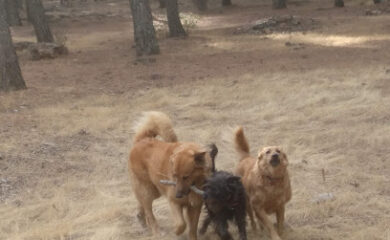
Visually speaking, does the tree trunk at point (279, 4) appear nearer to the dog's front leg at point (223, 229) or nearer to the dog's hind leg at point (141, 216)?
the dog's hind leg at point (141, 216)

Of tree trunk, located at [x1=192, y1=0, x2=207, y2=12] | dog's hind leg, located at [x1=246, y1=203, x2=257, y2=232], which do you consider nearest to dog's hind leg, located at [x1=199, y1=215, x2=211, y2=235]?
dog's hind leg, located at [x1=246, y1=203, x2=257, y2=232]

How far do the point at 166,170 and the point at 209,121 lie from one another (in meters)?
4.81

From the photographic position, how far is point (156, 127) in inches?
217

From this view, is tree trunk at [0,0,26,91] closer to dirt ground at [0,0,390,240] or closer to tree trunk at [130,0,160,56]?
dirt ground at [0,0,390,240]

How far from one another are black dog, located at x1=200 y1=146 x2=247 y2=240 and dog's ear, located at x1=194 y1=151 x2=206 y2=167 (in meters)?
0.15

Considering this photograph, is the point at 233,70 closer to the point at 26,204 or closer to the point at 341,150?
the point at 341,150

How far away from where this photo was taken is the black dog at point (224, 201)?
4.46 metres

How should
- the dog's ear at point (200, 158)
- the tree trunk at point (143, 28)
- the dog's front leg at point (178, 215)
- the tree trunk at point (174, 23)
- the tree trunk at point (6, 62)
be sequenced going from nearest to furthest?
the dog's ear at point (200, 158)
the dog's front leg at point (178, 215)
the tree trunk at point (6, 62)
the tree trunk at point (143, 28)
the tree trunk at point (174, 23)

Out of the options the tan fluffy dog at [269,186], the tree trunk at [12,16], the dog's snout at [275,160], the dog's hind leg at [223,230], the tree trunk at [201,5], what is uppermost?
the dog's snout at [275,160]

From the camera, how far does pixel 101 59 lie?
17.2 m

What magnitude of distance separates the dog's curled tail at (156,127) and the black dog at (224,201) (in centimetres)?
94

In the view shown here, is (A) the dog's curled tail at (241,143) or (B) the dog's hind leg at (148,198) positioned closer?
(B) the dog's hind leg at (148,198)

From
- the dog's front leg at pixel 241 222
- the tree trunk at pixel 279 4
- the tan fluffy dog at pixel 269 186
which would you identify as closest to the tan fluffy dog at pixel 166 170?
the dog's front leg at pixel 241 222

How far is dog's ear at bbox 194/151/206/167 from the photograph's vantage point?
14.6ft
